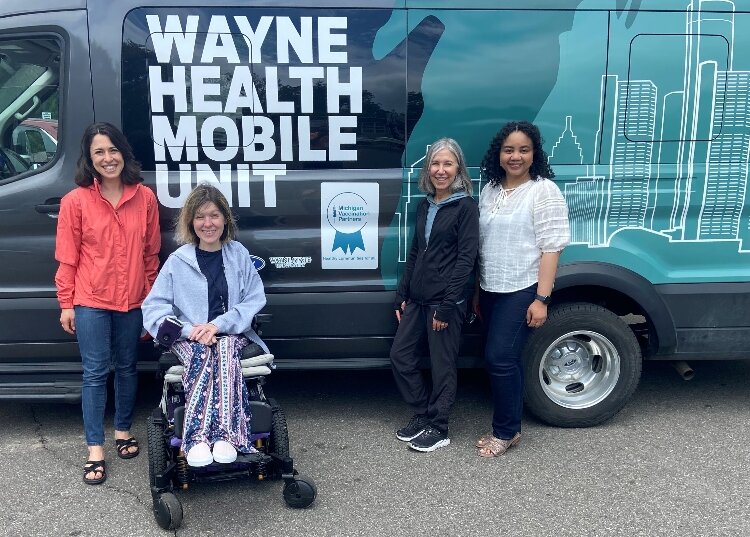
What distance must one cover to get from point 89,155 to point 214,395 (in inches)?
50.1

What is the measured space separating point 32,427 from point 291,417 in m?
1.47

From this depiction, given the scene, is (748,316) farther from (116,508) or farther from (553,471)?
(116,508)

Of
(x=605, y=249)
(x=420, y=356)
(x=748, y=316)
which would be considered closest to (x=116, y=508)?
(x=420, y=356)

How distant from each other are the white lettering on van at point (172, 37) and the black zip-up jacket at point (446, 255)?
56.4 inches

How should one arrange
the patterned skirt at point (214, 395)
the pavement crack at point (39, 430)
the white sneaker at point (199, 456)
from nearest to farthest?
1. the white sneaker at point (199, 456)
2. the patterned skirt at point (214, 395)
3. the pavement crack at point (39, 430)

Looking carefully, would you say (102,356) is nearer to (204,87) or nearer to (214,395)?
(214,395)

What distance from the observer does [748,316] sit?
3926 mm

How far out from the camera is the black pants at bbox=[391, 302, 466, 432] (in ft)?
12.1

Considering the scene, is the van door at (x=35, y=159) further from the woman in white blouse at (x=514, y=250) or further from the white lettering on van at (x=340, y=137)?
the woman in white blouse at (x=514, y=250)

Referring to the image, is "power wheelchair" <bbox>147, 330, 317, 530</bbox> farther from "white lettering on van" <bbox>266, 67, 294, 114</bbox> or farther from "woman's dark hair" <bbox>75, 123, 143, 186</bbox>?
"white lettering on van" <bbox>266, 67, 294, 114</bbox>

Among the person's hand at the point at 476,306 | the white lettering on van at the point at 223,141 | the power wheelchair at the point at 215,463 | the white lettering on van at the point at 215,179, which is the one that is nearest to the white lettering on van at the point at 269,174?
the white lettering on van at the point at 215,179

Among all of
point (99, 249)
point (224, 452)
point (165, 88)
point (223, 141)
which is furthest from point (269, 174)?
point (224, 452)

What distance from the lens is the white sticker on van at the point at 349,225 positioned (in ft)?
12.3

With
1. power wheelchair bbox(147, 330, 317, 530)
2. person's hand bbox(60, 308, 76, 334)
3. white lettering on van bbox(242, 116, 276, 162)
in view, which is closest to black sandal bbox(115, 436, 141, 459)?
power wheelchair bbox(147, 330, 317, 530)
